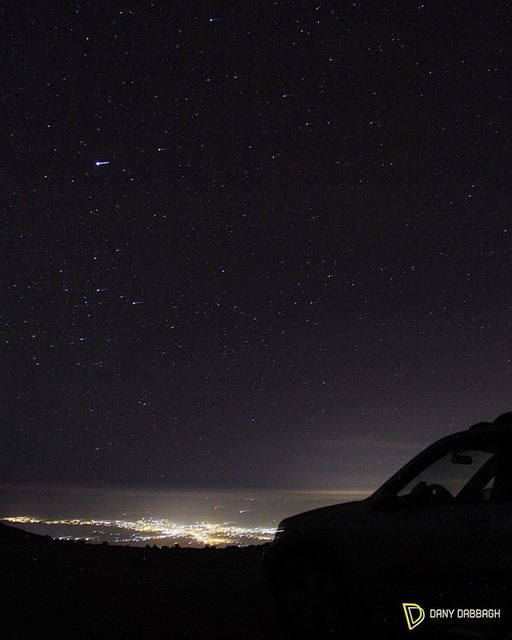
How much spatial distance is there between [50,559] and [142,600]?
4369 mm

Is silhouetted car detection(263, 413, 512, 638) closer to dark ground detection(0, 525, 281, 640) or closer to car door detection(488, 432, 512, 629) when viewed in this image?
car door detection(488, 432, 512, 629)

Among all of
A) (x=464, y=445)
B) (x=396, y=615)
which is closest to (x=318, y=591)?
(x=396, y=615)

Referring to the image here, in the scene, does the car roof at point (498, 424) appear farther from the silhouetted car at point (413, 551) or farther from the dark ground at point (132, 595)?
the dark ground at point (132, 595)

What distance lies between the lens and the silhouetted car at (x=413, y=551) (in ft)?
16.6

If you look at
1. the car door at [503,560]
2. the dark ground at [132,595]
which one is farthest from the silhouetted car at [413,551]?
the dark ground at [132,595]

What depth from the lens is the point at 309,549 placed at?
238 inches

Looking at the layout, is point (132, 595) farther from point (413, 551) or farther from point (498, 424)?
point (498, 424)

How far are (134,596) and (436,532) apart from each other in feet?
14.1

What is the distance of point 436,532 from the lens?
531 centimetres

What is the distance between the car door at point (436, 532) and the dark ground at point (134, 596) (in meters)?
0.34

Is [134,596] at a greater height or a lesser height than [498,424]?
lesser

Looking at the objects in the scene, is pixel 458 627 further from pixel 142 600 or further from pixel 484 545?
pixel 142 600

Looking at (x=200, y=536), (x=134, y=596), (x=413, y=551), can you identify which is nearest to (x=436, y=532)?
(x=413, y=551)

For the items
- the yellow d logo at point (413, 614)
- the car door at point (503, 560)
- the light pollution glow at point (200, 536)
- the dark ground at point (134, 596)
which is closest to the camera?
the car door at point (503, 560)
